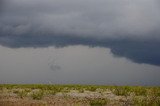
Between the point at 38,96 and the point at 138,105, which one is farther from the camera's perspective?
the point at 38,96

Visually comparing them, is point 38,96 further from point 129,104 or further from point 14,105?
point 129,104

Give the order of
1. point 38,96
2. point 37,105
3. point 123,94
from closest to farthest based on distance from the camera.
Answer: point 37,105 → point 38,96 → point 123,94

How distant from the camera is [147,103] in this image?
22047mm

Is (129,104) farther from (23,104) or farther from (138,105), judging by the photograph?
(23,104)

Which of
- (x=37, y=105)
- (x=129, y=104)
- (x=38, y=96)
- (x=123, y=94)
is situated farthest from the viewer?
(x=123, y=94)

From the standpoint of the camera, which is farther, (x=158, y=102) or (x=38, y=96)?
(x=38, y=96)

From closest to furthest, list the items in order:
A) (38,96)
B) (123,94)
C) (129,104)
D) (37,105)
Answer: (37,105)
(129,104)
(38,96)
(123,94)

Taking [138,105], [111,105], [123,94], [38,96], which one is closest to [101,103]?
[111,105]

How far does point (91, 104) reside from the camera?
72.1ft

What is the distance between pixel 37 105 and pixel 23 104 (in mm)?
1297

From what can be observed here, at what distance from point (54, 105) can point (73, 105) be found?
109 cm

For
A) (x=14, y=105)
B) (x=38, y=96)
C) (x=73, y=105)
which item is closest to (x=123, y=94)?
(x=38, y=96)

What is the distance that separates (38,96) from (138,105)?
26.3ft

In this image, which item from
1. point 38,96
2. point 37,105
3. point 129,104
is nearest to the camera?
point 37,105
